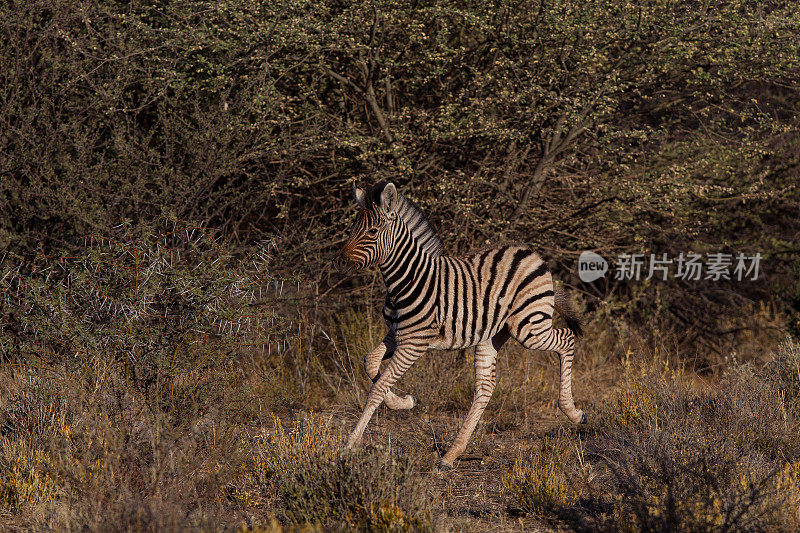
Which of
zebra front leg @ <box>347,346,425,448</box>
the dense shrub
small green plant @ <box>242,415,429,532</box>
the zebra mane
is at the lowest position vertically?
small green plant @ <box>242,415,429,532</box>

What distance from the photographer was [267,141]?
8539 mm

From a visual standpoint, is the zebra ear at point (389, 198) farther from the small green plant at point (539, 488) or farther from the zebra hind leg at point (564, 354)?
the small green plant at point (539, 488)

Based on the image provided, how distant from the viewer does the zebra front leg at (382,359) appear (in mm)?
6453

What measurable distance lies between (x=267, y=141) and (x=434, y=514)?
481 cm

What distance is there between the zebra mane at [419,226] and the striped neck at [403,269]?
56 millimetres

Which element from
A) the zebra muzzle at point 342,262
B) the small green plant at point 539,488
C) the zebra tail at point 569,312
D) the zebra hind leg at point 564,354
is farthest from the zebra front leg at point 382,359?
the zebra tail at point 569,312

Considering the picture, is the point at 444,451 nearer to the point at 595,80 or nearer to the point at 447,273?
the point at 447,273

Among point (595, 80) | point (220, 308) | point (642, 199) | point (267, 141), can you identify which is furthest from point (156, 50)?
point (642, 199)

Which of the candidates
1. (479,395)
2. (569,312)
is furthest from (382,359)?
(569,312)

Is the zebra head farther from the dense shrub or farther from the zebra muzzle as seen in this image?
the dense shrub

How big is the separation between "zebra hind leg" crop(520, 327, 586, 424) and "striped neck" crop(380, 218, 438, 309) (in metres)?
1.10

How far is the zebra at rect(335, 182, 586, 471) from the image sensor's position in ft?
20.1

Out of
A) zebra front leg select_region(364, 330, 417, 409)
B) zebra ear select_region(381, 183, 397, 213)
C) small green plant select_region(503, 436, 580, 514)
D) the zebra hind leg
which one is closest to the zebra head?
zebra ear select_region(381, 183, 397, 213)

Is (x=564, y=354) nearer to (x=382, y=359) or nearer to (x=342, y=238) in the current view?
(x=382, y=359)
